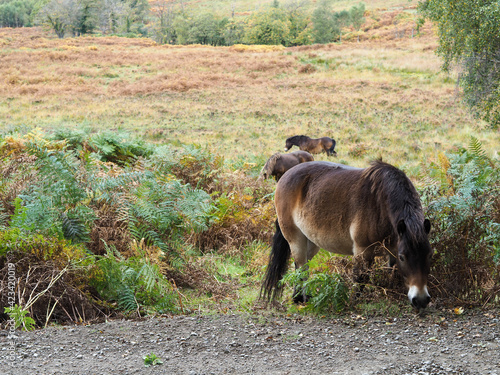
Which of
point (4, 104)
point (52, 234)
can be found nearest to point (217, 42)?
point (4, 104)

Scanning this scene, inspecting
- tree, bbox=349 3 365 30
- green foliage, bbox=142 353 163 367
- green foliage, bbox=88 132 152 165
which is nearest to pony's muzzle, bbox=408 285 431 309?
green foliage, bbox=142 353 163 367

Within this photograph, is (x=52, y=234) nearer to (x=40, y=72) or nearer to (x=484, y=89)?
(x=484, y=89)

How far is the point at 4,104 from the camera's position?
24516mm

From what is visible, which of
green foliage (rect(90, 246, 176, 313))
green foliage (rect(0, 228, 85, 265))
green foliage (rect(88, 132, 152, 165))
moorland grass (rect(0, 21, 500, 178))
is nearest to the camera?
green foliage (rect(0, 228, 85, 265))

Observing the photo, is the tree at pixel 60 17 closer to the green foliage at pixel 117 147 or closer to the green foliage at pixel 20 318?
A: the green foliage at pixel 117 147

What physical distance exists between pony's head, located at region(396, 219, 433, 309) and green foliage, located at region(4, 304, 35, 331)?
11.6ft

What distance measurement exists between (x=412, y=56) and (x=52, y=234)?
4072 centimetres

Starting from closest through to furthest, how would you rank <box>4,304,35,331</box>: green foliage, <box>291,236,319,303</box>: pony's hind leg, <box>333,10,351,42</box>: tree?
<box>4,304,35,331</box>: green foliage < <box>291,236,319,303</box>: pony's hind leg < <box>333,10,351,42</box>: tree

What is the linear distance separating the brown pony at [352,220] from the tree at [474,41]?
9.86 metres

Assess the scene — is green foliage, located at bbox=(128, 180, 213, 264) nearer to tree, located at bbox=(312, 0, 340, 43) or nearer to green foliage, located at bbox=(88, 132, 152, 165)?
green foliage, located at bbox=(88, 132, 152, 165)

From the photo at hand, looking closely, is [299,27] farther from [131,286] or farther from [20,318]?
[20,318]

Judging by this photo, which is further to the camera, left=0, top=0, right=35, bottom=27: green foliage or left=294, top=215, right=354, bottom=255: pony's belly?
left=0, top=0, right=35, bottom=27: green foliage

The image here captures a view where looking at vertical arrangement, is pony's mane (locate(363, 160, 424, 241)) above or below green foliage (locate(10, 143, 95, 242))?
above

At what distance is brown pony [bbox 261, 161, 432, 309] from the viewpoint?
13.0 feet
